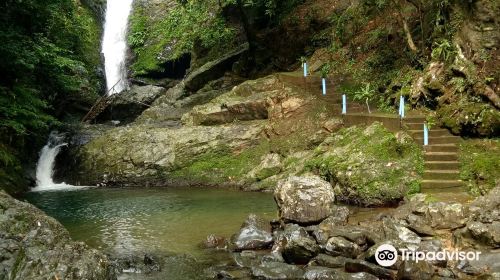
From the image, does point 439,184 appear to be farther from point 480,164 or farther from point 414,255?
point 414,255

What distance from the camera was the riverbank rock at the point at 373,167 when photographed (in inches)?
437

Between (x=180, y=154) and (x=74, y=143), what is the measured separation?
564cm

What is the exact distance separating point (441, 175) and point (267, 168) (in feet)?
21.1

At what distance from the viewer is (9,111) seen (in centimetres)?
1510

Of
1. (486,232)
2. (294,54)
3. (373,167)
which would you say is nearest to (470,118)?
(373,167)

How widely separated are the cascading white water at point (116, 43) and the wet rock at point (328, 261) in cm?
2228

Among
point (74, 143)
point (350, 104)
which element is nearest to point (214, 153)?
point (350, 104)

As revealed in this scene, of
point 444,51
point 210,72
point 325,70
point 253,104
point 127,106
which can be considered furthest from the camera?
point 127,106

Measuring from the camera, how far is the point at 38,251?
5945 millimetres

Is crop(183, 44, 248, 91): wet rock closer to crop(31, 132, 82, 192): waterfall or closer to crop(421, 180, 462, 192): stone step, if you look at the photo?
crop(31, 132, 82, 192): waterfall

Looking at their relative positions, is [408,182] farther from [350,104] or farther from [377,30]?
[377,30]

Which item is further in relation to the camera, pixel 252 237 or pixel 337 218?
pixel 337 218

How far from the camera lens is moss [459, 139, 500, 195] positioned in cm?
1011

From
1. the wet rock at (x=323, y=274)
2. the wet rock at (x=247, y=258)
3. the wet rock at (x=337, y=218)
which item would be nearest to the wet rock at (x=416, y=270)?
the wet rock at (x=323, y=274)
